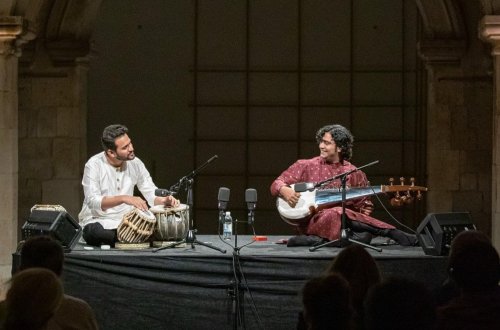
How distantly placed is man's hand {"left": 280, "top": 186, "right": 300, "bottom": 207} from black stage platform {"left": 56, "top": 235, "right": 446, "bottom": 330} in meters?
0.98

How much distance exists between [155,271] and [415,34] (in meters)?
6.50

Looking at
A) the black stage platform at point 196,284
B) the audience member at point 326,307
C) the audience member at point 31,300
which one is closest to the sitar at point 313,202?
the black stage platform at point 196,284

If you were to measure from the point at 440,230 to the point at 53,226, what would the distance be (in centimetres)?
279

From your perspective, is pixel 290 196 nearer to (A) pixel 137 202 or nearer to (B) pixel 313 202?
(B) pixel 313 202

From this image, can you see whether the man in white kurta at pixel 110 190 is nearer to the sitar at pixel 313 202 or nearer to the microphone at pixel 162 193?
the microphone at pixel 162 193

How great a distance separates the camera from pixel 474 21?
11.4 metres

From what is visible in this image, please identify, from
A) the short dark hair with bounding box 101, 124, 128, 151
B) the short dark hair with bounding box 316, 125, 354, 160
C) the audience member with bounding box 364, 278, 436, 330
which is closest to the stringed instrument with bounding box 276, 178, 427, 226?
the short dark hair with bounding box 316, 125, 354, 160

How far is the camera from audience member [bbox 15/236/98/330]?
14.8ft

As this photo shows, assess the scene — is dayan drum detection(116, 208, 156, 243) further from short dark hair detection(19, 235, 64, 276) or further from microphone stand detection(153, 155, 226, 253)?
short dark hair detection(19, 235, 64, 276)

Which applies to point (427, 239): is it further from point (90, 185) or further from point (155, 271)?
point (90, 185)

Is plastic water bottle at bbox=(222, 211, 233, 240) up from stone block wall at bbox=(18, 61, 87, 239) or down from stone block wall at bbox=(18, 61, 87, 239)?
down

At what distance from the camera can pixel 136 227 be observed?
813cm

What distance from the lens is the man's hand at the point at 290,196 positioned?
8539 mm

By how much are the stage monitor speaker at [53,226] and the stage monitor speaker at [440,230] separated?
2.59m
